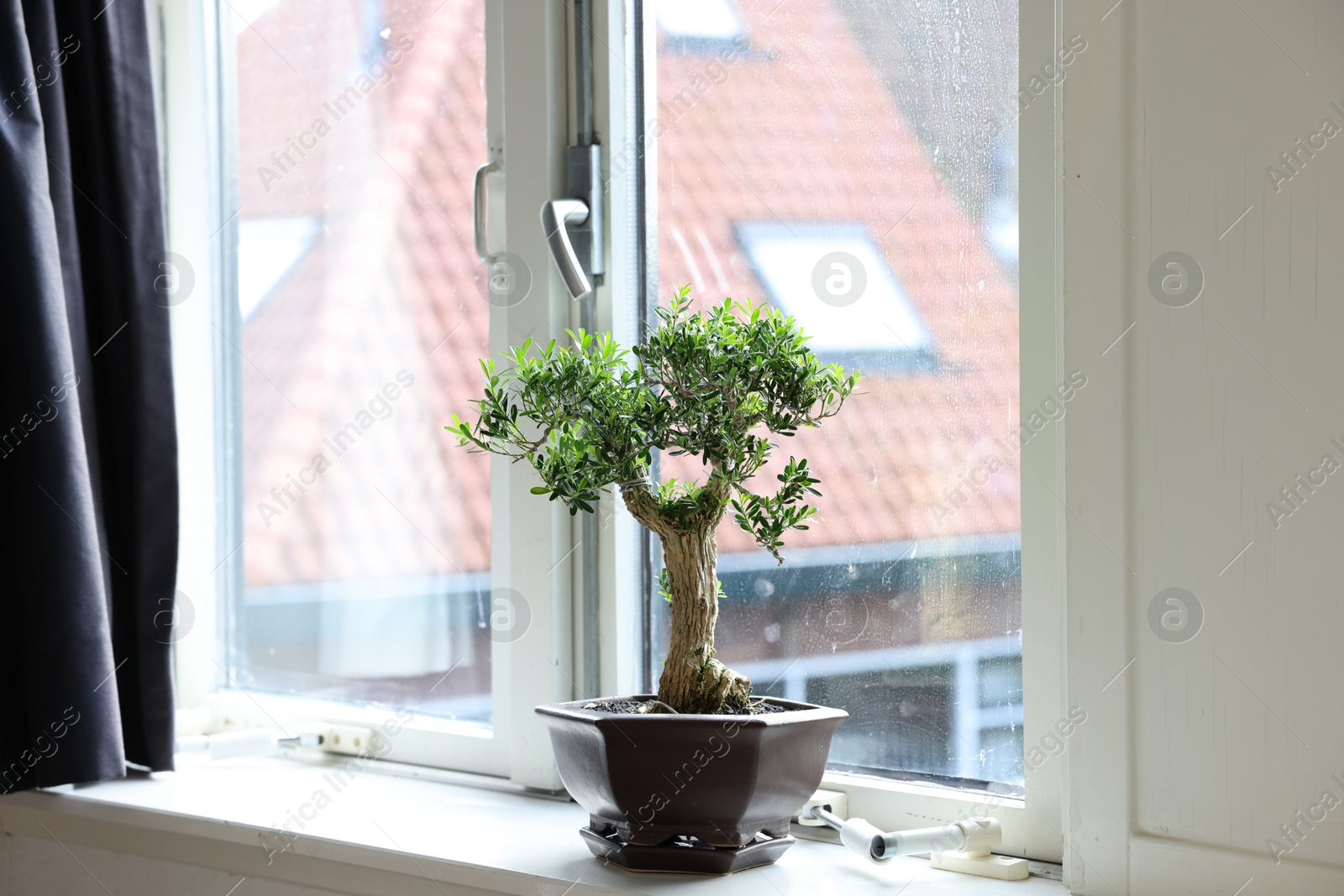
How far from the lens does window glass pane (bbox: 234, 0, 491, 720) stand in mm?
1472

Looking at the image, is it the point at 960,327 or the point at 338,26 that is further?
the point at 338,26

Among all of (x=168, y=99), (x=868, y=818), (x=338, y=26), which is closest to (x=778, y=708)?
(x=868, y=818)

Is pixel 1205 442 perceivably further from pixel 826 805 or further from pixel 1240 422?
pixel 826 805

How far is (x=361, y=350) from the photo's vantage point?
1560 millimetres

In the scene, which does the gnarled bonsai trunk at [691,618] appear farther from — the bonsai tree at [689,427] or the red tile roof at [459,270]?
the red tile roof at [459,270]

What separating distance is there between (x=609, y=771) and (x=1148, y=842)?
17.5 inches

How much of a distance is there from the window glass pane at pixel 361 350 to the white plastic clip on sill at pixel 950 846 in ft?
1.93

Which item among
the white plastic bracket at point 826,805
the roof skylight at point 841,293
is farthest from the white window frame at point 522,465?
the roof skylight at point 841,293

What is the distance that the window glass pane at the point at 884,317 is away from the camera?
1.10 m

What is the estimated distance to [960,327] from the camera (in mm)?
1123

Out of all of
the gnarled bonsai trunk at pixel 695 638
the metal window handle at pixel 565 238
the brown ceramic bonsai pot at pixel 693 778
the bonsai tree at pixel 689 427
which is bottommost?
the brown ceramic bonsai pot at pixel 693 778

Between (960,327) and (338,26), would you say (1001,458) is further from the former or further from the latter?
(338,26)

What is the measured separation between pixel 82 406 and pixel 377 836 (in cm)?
69

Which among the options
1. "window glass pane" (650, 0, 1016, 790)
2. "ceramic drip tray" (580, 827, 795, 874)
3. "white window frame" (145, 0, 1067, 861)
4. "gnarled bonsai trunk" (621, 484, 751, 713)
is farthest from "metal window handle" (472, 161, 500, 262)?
"ceramic drip tray" (580, 827, 795, 874)
